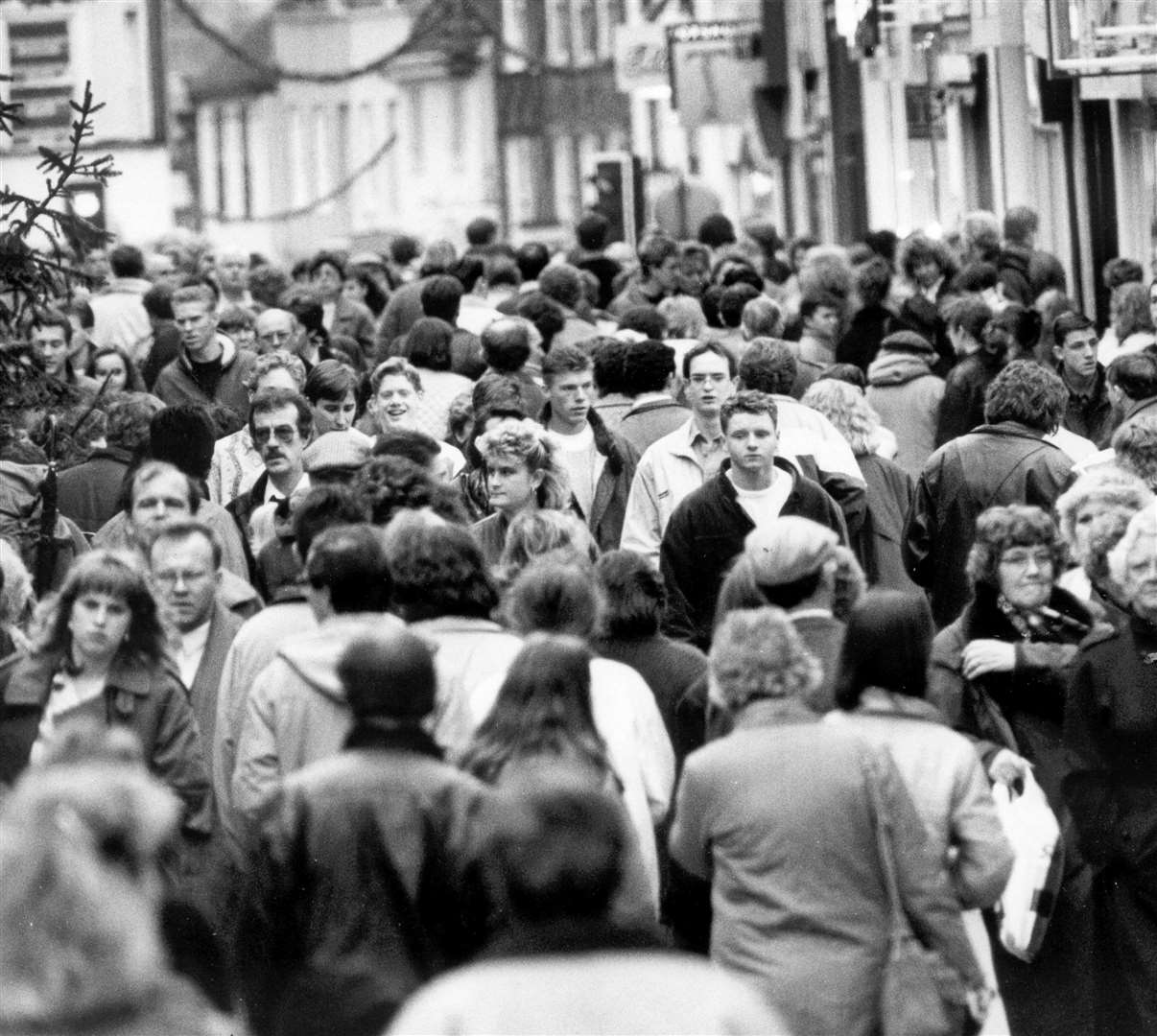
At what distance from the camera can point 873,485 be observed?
12.3m

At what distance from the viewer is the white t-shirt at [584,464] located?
39.9 ft

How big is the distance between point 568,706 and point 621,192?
22669 millimetres

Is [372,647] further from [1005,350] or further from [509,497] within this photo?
[1005,350]

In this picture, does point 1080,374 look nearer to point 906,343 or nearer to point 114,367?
point 906,343

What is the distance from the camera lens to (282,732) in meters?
7.47

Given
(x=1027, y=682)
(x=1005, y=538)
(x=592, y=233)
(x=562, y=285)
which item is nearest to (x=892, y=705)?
(x=1027, y=682)

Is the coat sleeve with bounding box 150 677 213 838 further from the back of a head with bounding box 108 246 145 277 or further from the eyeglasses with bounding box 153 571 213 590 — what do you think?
the back of a head with bounding box 108 246 145 277

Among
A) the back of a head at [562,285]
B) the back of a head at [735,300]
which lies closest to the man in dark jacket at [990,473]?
the back of a head at [735,300]

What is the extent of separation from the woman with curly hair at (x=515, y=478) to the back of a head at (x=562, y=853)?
5.26m

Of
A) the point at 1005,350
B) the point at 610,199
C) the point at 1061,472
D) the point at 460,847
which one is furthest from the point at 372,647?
the point at 610,199

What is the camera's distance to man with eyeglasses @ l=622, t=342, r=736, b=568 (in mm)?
11453

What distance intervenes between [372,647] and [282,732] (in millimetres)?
915

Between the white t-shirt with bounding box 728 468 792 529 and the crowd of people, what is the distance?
0.02 metres

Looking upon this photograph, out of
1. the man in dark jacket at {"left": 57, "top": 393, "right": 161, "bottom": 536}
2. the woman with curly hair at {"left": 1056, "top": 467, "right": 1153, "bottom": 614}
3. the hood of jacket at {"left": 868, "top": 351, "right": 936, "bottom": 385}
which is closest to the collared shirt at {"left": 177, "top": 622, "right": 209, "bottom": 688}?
the woman with curly hair at {"left": 1056, "top": 467, "right": 1153, "bottom": 614}
